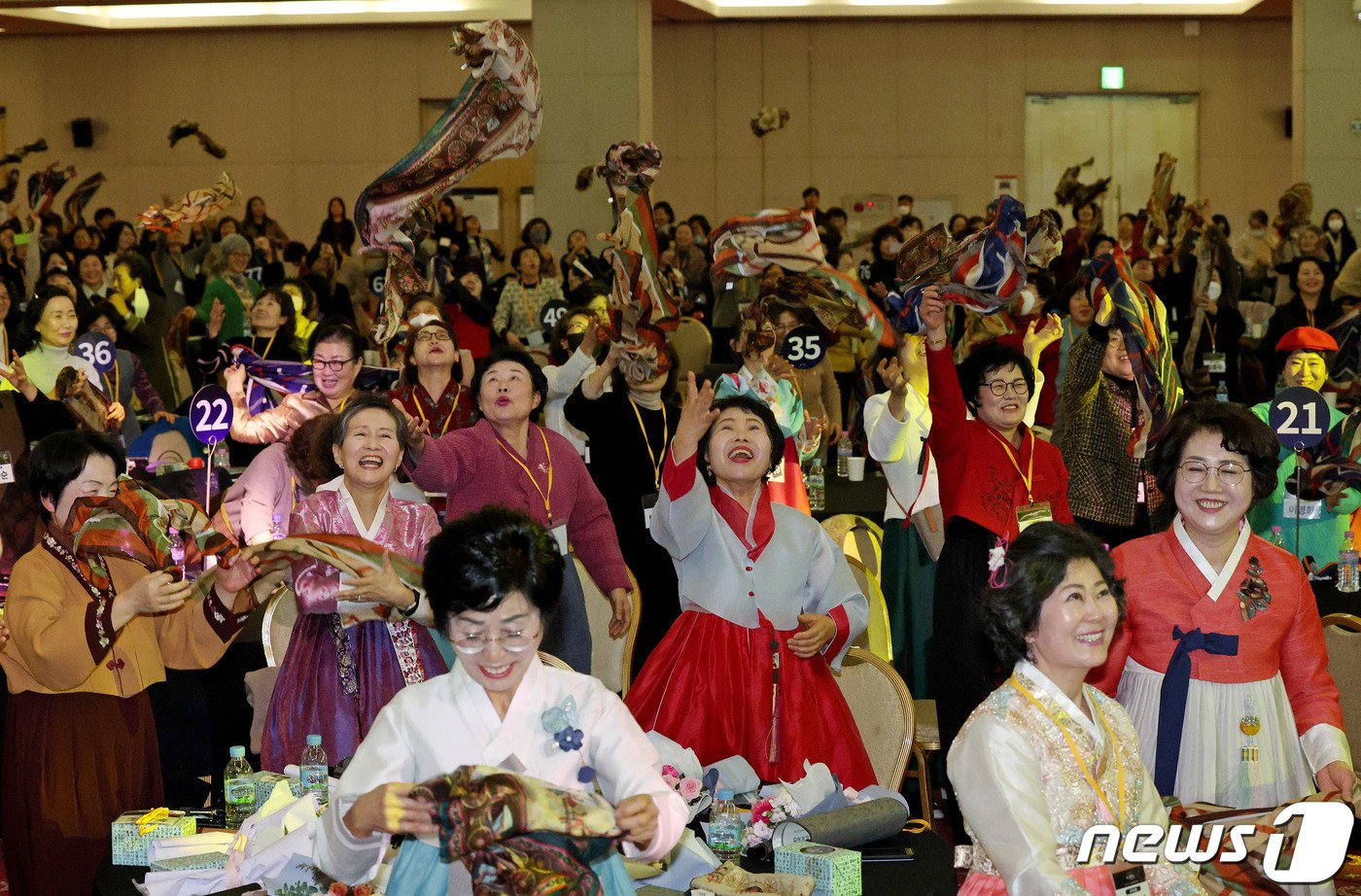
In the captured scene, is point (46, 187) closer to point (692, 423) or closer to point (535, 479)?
point (535, 479)

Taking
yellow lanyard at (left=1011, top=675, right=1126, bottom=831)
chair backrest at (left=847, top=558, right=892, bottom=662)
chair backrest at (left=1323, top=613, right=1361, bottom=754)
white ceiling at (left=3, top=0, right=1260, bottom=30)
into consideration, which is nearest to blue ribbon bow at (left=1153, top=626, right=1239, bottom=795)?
yellow lanyard at (left=1011, top=675, right=1126, bottom=831)

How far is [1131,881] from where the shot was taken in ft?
8.18

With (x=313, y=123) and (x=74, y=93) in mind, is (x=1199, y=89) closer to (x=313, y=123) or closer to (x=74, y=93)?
(x=313, y=123)

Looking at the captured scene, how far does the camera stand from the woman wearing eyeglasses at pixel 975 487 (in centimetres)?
436

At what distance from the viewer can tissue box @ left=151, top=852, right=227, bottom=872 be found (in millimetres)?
2865

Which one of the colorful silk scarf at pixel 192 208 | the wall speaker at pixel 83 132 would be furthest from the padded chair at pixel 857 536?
the wall speaker at pixel 83 132

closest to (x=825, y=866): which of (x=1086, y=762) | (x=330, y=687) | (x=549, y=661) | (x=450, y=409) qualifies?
(x=1086, y=762)

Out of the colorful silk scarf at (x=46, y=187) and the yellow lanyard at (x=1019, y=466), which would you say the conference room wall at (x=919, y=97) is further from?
the yellow lanyard at (x=1019, y=466)

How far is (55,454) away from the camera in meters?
3.38

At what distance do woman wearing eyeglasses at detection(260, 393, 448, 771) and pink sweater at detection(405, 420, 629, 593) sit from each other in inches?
21.4

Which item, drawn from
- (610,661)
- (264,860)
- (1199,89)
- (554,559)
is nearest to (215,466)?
(610,661)

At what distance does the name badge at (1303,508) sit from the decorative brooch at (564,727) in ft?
13.0

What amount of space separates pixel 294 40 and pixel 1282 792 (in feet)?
51.3

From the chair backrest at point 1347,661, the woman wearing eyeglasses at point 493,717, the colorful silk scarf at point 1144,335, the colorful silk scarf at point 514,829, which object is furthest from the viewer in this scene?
the colorful silk scarf at point 1144,335
